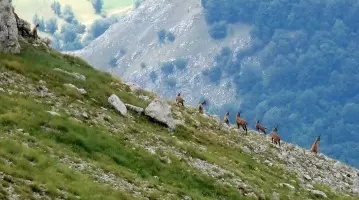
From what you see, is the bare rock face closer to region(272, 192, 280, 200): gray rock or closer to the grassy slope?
the grassy slope

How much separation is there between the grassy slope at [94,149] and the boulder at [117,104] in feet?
1.54

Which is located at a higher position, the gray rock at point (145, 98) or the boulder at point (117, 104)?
the gray rock at point (145, 98)

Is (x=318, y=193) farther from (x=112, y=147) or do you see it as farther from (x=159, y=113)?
(x=112, y=147)

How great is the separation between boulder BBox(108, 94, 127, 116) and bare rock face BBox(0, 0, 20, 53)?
23.2ft

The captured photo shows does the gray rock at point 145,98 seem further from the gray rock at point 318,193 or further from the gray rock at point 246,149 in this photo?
the gray rock at point 318,193

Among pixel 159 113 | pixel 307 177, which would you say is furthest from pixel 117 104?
pixel 307 177

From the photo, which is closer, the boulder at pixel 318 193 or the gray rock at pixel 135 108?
the gray rock at pixel 135 108

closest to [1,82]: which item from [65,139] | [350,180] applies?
[65,139]

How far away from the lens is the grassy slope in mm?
25969

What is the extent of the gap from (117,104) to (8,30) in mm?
→ 8628

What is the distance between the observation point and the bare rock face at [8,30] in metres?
41.9

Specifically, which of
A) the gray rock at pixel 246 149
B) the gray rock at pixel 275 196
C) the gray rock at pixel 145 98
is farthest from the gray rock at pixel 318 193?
the gray rock at pixel 145 98

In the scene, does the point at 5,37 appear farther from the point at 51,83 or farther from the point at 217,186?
the point at 217,186

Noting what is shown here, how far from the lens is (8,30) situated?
4228 cm
